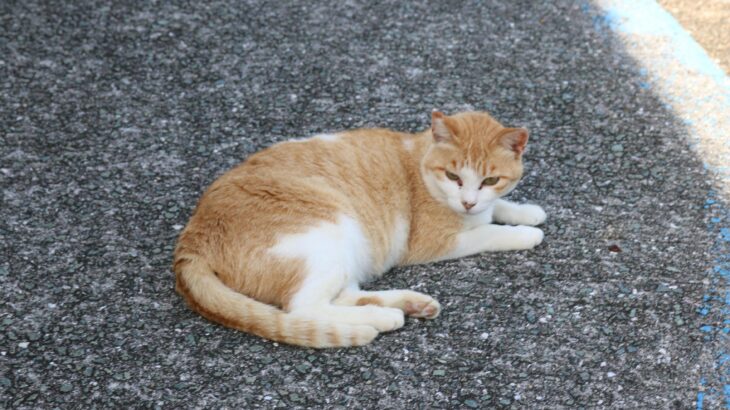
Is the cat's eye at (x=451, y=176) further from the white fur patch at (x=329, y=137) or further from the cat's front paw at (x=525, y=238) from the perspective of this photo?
the white fur patch at (x=329, y=137)

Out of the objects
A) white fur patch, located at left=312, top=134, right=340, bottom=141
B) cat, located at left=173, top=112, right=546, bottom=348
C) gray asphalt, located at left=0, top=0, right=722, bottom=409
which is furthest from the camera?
white fur patch, located at left=312, top=134, right=340, bottom=141

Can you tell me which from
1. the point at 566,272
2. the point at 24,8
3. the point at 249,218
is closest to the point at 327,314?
the point at 249,218

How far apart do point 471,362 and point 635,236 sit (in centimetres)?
118

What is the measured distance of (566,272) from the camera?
359cm

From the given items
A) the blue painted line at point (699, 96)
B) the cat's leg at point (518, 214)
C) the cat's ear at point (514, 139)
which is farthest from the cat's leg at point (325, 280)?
the blue painted line at point (699, 96)

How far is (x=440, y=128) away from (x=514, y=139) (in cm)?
32

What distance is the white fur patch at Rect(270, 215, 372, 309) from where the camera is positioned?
3161 millimetres

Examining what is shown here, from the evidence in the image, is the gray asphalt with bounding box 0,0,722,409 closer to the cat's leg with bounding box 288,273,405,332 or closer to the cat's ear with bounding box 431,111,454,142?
the cat's leg with bounding box 288,273,405,332

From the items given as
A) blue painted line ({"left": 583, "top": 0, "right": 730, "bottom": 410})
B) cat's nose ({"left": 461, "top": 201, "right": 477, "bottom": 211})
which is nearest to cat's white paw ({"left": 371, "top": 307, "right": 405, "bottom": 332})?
cat's nose ({"left": 461, "top": 201, "right": 477, "bottom": 211})

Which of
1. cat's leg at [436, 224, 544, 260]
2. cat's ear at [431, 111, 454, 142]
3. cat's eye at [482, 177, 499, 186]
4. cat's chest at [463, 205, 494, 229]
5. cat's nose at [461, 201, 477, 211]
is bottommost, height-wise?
cat's leg at [436, 224, 544, 260]

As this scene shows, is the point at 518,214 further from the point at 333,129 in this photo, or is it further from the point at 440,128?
the point at 333,129

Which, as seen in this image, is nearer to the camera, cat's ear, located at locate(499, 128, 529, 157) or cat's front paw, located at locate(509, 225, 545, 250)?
cat's ear, located at locate(499, 128, 529, 157)

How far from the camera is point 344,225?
3.42 m

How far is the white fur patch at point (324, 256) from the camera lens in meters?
3.16
